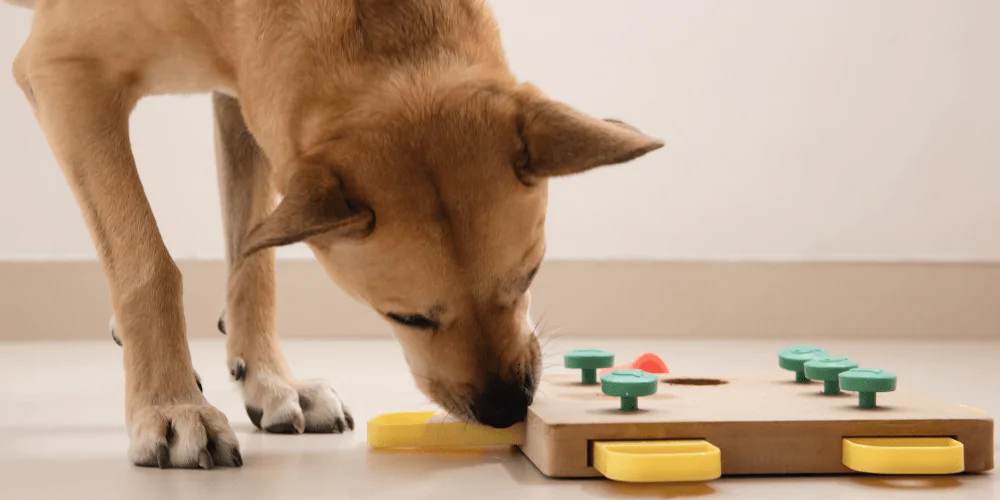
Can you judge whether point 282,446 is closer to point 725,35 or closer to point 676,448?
point 676,448

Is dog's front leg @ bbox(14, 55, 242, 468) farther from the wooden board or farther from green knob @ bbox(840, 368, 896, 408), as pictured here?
green knob @ bbox(840, 368, 896, 408)

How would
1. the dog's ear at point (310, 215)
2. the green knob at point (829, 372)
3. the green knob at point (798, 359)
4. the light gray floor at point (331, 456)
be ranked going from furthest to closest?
the green knob at point (798, 359) < the green knob at point (829, 372) < the light gray floor at point (331, 456) < the dog's ear at point (310, 215)

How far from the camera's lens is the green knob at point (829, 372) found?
2230 mm

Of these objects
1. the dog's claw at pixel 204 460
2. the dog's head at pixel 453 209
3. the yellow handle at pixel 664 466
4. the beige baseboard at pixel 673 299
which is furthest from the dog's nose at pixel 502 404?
the beige baseboard at pixel 673 299

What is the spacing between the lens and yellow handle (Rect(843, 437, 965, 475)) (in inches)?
73.9

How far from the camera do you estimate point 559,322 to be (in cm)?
484

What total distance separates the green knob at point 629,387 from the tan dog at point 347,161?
0.15 meters

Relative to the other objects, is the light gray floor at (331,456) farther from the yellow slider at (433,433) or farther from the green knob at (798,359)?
the green knob at (798,359)

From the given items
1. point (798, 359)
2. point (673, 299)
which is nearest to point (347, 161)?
point (798, 359)

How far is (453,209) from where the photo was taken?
1.94m

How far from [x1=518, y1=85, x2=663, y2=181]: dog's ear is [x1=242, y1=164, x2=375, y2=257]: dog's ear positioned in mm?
304

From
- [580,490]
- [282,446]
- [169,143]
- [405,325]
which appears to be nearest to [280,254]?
[169,143]

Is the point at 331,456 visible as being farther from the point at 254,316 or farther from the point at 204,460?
the point at 254,316

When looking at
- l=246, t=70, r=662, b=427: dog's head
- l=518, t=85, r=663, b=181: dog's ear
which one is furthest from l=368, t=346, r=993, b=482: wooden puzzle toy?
l=518, t=85, r=663, b=181: dog's ear
